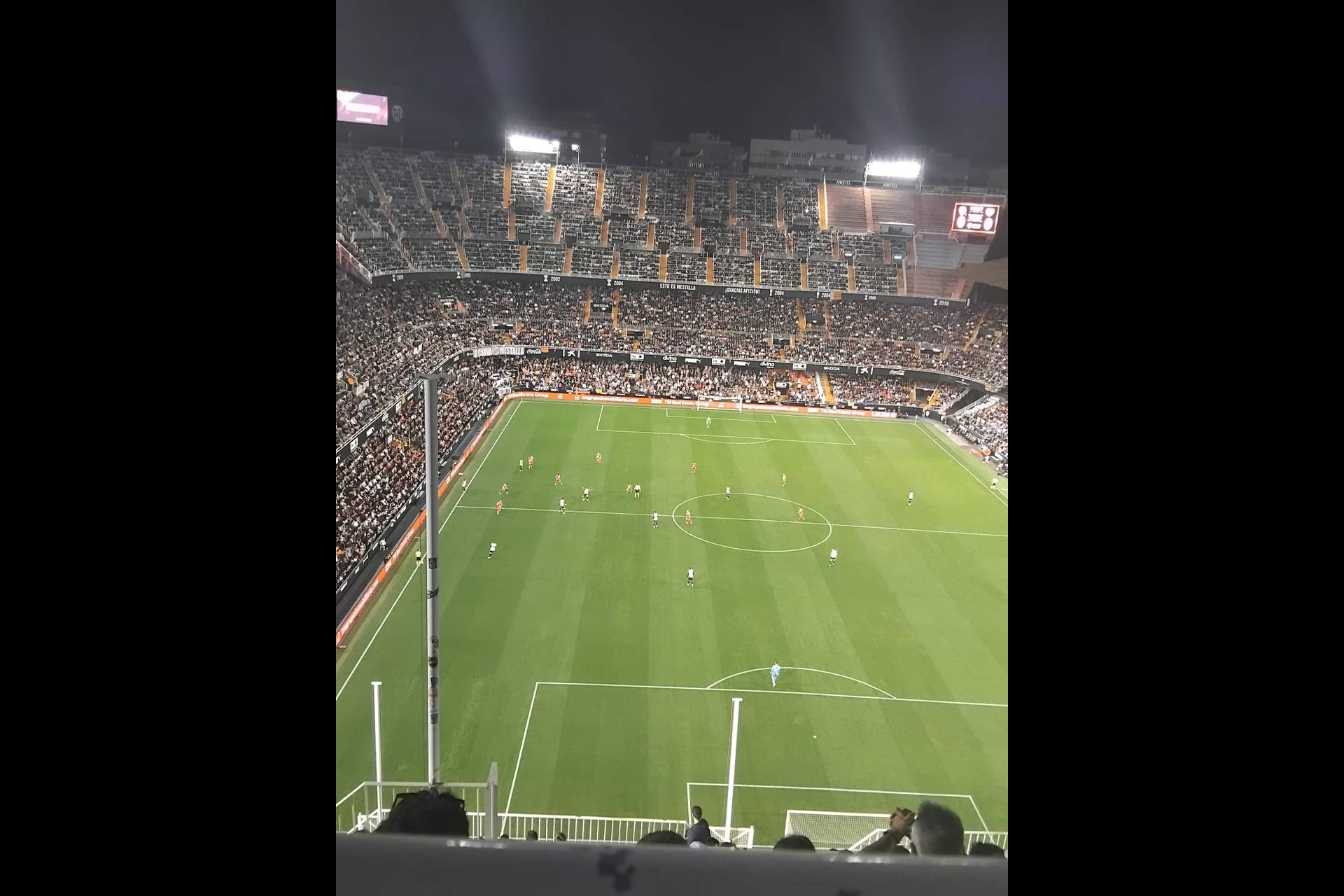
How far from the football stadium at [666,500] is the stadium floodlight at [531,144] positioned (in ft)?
Answer: 0.63

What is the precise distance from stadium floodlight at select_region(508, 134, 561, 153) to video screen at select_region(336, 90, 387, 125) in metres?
7.72

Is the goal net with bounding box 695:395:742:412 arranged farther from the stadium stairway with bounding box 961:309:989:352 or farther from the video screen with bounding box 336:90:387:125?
the video screen with bounding box 336:90:387:125

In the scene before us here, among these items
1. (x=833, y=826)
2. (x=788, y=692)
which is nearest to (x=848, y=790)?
(x=833, y=826)

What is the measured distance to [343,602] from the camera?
1314cm

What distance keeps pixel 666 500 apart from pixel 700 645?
23.5 feet

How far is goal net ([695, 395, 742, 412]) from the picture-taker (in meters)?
31.3

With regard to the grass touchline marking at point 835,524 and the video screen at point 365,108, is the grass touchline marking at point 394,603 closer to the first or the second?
the grass touchline marking at point 835,524

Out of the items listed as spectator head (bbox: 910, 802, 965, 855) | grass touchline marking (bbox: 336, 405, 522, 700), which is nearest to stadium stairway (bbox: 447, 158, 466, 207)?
grass touchline marking (bbox: 336, 405, 522, 700)

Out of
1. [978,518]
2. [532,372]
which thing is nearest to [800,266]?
[532,372]

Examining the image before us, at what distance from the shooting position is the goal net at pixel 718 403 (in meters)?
31.3

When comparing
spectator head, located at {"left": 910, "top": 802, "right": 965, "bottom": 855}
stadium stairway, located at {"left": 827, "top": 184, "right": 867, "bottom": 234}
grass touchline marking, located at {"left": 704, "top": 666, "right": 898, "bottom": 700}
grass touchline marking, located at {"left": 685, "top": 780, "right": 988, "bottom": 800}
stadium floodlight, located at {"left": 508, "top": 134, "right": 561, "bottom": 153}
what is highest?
stadium floodlight, located at {"left": 508, "top": 134, "right": 561, "bottom": 153}

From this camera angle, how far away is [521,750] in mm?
10453

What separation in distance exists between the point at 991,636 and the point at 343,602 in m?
11.4
